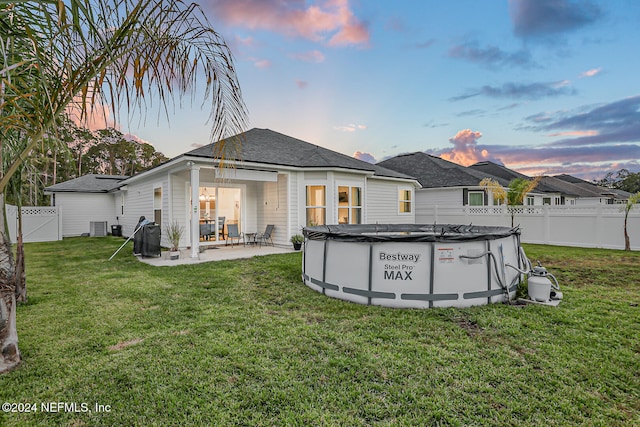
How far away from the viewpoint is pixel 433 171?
60.0 ft

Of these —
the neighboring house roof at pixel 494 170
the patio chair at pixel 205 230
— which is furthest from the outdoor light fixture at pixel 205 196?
the neighboring house roof at pixel 494 170

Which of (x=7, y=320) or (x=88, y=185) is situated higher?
(x=88, y=185)

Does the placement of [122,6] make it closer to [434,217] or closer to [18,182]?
[18,182]

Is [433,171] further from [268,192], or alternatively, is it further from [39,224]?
[39,224]

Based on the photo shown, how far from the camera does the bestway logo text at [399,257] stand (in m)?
4.18

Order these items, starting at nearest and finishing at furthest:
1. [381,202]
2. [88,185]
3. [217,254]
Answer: [217,254]
[381,202]
[88,185]

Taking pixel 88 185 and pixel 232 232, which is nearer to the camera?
pixel 232 232

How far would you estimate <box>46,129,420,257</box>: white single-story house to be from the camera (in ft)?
32.8

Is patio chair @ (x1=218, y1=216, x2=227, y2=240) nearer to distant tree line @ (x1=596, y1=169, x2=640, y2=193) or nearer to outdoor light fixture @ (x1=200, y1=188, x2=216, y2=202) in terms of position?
outdoor light fixture @ (x1=200, y1=188, x2=216, y2=202)

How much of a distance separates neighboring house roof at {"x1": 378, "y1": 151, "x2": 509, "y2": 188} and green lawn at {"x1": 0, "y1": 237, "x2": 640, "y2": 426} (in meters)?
12.0

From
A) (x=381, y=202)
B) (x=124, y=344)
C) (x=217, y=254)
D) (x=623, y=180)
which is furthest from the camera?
(x=623, y=180)

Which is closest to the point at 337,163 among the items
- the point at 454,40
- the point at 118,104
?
the point at 454,40

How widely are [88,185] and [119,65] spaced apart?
68.1 ft

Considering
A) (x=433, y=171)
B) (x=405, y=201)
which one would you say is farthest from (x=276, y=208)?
(x=433, y=171)
